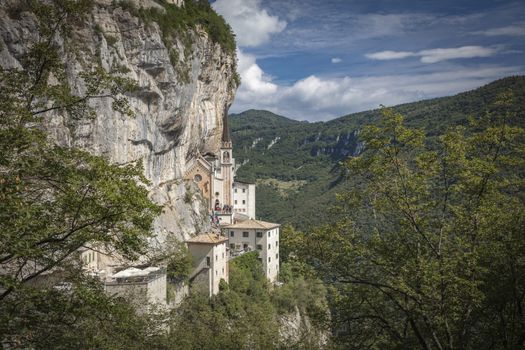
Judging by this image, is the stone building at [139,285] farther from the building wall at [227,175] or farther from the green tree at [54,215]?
the building wall at [227,175]

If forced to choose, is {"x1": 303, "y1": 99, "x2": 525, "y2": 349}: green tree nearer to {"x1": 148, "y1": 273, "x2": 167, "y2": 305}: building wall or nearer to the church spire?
{"x1": 148, "y1": 273, "x2": 167, "y2": 305}: building wall

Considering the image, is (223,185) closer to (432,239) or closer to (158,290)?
(158,290)

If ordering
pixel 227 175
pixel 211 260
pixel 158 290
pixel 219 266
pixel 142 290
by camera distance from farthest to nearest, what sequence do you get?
pixel 227 175 < pixel 219 266 < pixel 211 260 < pixel 158 290 < pixel 142 290

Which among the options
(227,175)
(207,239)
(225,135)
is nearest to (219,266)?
(207,239)

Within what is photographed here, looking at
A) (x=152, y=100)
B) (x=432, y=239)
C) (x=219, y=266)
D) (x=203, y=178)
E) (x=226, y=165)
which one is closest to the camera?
(x=432, y=239)

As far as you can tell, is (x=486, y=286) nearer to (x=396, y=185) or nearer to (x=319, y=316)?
(x=396, y=185)

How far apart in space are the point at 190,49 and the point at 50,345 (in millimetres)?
42195

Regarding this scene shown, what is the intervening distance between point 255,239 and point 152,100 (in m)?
21.6

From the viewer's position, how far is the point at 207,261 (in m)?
44.0

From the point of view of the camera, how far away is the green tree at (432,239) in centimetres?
1284

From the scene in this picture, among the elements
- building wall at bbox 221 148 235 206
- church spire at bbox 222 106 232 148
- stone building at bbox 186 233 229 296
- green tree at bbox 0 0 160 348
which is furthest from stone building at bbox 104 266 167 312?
church spire at bbox 222 106 232 148

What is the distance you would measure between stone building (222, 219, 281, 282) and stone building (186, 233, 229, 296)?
11883mm

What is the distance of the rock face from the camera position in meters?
33.3

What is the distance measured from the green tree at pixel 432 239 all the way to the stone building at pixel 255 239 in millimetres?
43300
